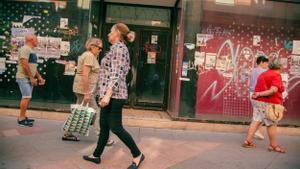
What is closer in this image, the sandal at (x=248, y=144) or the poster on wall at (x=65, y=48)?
the sandal at (x=248, y=144)

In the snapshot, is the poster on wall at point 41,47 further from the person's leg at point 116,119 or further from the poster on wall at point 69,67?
the person's leg at point 116,119

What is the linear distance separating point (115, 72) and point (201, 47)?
436 centimetres

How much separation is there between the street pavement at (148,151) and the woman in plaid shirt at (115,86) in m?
0.59

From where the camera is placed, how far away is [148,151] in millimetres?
6699

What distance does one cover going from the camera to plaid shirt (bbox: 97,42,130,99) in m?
5.30


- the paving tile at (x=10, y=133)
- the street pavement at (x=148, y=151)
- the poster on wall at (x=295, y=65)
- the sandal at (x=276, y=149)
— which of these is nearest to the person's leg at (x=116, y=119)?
the street pavement at (x=148, y=151)

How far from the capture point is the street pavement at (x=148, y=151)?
5805mm

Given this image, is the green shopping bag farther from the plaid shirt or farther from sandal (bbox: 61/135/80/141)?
the plaid shirt

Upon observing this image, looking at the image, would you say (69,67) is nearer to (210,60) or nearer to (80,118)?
(80,118)

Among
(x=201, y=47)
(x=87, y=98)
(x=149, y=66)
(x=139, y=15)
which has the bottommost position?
(x=87, y=98)

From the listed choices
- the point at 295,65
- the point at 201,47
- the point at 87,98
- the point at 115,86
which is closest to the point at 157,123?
the point at 201,47

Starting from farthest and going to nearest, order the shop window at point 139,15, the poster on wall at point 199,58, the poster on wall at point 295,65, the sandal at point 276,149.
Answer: the shop window at point 139,15, the poster on wall at point 295,65, the poster on wall at point 199,58, the sandal at point 276,149

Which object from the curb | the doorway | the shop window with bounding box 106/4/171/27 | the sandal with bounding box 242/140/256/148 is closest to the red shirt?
the sandal with bounding box 242/140/256/148

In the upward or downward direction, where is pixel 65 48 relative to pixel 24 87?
upward
